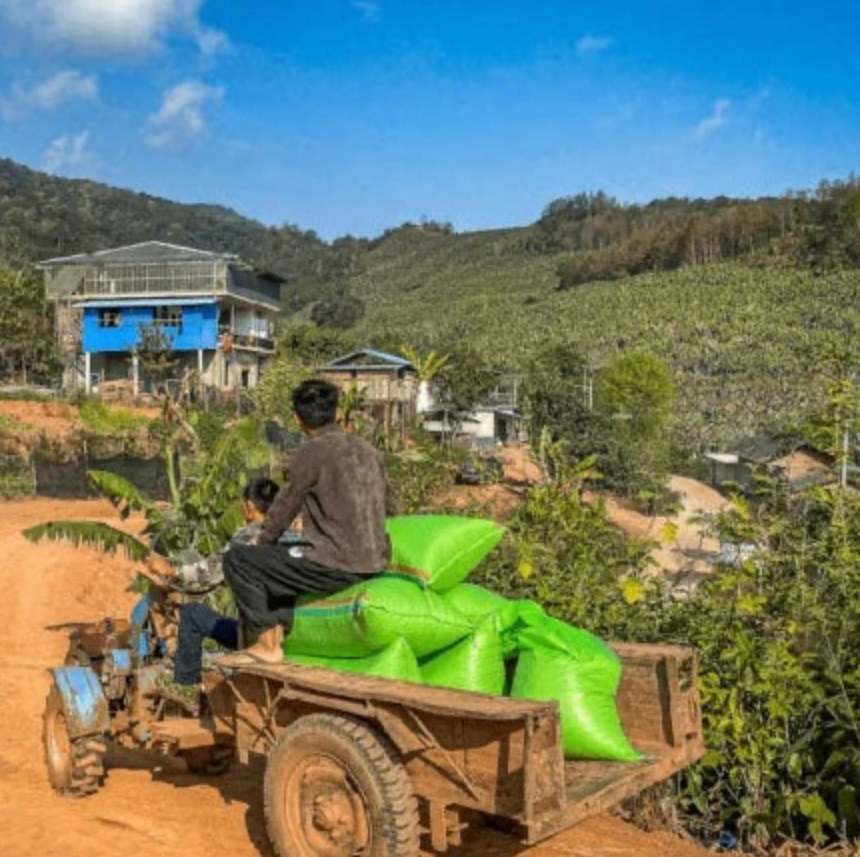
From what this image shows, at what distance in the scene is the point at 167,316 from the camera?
44.4m

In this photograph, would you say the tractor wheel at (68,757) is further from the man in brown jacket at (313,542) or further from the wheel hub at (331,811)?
the wheel hub at (331,811)

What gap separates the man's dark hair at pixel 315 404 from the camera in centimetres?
485

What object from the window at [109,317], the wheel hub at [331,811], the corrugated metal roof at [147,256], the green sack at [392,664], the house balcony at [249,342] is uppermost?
the corrugated metal roof at [147,256]

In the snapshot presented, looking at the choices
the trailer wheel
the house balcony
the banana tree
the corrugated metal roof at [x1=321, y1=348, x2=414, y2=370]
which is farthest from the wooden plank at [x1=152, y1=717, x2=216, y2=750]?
the corrugated metal roof at [x1=321, y1=348, x2=414, y2=370]

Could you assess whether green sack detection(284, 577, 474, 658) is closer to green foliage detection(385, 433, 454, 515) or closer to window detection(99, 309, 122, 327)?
green foliage detection(385, 433, 454, 515)

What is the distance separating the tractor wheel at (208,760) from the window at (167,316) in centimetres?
3947

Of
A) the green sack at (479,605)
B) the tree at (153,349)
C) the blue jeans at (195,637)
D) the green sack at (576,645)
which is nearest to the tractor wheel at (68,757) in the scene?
the blue jeans at (195,637)

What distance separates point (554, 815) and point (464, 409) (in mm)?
38388

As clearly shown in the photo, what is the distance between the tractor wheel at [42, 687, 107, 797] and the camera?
559cm

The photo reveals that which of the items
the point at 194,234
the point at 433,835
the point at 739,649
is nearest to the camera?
the point at 433,835

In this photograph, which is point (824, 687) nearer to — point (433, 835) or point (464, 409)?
point (433, 835)

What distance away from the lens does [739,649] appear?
5395 millimetres

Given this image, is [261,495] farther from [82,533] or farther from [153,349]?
[153,349]

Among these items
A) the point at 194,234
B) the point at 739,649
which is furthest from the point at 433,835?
the point at 194,234
